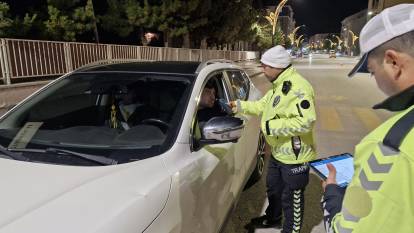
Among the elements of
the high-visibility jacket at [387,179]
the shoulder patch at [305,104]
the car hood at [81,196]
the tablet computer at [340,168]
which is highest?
the high-visibility jacket at [387,179]

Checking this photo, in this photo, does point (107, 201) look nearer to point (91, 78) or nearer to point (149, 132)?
point (149, 132)

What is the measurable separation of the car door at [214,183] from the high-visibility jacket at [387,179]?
116cm

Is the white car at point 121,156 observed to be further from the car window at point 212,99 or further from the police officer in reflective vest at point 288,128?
the police officer in reflective vest at point 288,128

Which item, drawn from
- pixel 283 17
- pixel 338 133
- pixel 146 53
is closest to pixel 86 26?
pixel 146 53

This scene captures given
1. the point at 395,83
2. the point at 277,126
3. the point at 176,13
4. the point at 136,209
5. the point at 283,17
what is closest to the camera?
the point at 395,83

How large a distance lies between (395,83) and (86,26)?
48.8 feet

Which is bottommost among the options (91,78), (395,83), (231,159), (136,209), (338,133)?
(338,133)

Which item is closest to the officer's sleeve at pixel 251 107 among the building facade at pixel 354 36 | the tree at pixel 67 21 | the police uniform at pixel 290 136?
the police uniform at pixel 290 136

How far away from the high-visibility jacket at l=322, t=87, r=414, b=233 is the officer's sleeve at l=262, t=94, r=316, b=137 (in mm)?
1612

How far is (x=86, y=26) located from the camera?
1460 cm

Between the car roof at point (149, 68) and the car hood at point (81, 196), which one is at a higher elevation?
the car roof at point (149, 68)

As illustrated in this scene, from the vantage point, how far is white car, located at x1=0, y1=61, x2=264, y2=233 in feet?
5.26

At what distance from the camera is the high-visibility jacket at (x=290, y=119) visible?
281 centimetres

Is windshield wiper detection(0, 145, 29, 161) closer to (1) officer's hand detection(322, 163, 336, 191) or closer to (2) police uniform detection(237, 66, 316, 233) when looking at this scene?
(1) officer's hand detection(322, 163, 336, 191)
